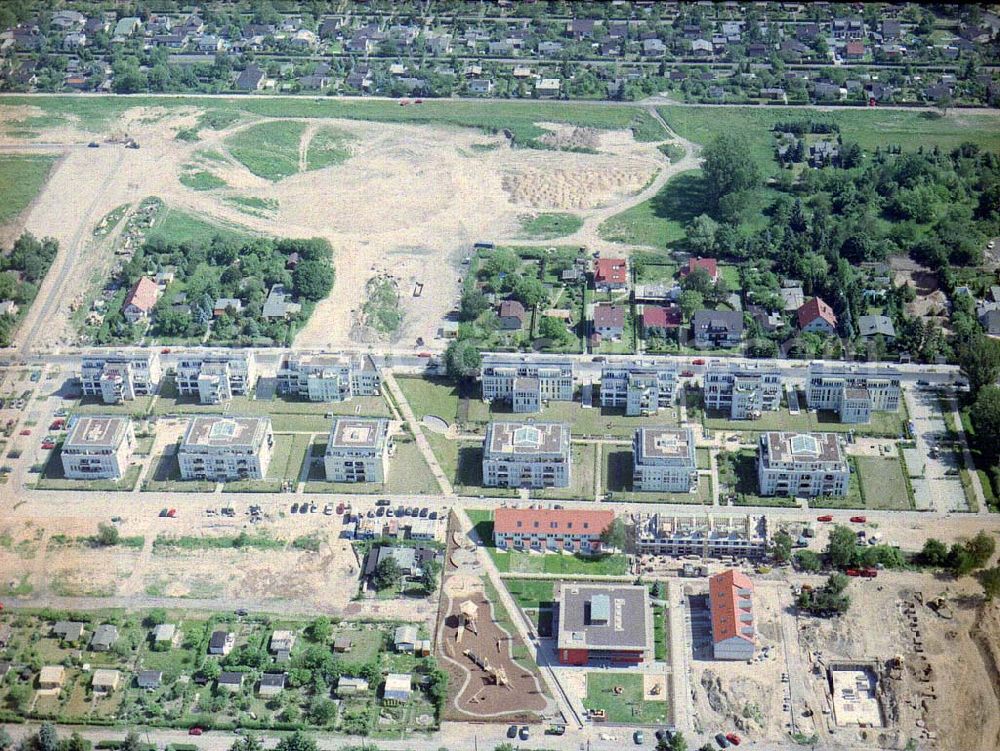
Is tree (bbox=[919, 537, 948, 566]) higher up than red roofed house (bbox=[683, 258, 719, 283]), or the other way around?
red roofed house (bbox=[683, 258, 719, 283])

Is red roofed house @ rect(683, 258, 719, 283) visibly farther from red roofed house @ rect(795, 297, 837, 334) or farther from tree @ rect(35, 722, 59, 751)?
tree @ rect(35, 722, 59, 751)

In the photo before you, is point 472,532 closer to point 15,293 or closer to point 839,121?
point 15,293

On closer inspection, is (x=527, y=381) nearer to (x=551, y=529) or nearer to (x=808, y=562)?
(x=551, y=529)

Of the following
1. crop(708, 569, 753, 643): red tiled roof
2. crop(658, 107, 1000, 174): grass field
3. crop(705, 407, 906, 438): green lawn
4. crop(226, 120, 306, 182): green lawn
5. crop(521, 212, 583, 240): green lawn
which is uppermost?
crop(658, 107, 1000, 174): grass field

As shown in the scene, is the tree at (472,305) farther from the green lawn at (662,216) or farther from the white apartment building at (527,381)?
the green lawn at (662,216)

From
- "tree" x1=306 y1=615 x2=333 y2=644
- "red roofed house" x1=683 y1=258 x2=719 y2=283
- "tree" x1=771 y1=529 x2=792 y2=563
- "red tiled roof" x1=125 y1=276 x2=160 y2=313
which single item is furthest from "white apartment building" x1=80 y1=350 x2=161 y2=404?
"tree" x1=771 y1=529 x2=792 y2=563
